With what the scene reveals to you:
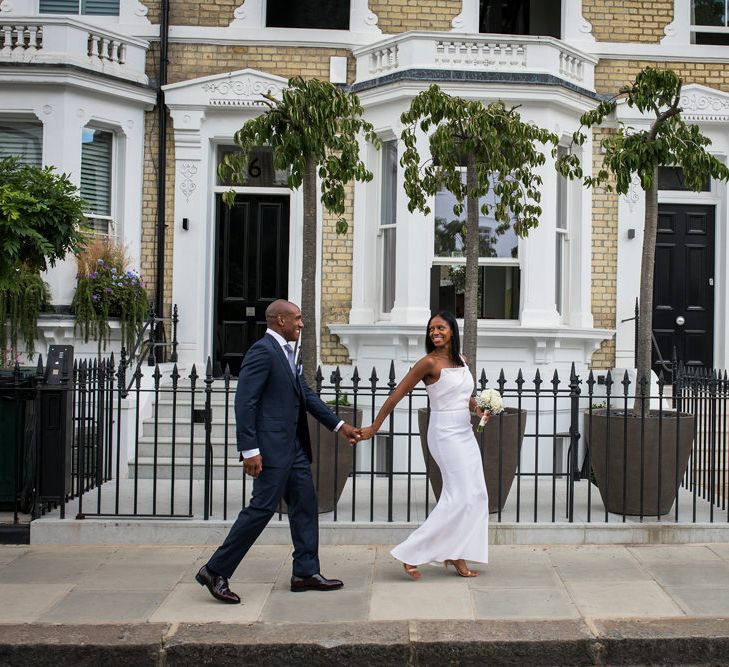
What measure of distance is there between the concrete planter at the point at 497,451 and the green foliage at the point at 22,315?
5.24 m

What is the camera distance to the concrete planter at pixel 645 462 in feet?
23.5

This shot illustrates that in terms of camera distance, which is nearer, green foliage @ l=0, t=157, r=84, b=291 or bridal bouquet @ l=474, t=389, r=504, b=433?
bridal bouquet @ l=474, t=389, r=504, b=433

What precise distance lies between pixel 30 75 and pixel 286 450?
7.35 m

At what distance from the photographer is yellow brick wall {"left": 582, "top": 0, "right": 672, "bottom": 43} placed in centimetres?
1188

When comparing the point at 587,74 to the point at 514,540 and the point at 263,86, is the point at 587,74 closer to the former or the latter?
the point at 263,86

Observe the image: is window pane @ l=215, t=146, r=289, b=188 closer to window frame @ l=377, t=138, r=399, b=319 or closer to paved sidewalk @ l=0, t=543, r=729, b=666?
window frame @ l=377, t=138, r=399, b=319

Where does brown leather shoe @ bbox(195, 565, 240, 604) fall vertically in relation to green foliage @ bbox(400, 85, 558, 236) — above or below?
below

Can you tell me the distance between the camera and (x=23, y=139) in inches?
438

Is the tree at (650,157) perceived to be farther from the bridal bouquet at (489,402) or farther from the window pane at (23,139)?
the window pane at (23,139)

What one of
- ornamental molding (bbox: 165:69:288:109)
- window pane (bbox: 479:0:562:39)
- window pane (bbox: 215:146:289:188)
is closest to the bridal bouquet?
window pane (bbox: 215:146:289:188)

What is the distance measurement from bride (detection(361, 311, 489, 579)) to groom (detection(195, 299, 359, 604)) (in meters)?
0.60

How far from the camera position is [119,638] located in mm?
4867

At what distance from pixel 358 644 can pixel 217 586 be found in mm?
1032

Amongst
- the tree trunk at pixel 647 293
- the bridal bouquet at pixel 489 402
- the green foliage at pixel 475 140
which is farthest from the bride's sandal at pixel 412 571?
the green foliage at pixel 475 140
